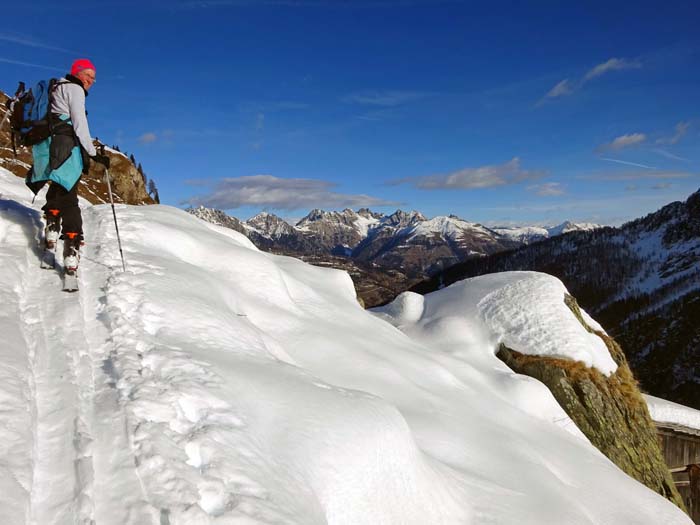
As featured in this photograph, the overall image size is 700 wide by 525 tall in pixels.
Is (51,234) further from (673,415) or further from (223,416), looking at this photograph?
(673,415)

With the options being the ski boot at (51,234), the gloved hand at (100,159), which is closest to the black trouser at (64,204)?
the ski boot at (51,234)

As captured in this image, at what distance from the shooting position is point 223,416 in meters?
5.00

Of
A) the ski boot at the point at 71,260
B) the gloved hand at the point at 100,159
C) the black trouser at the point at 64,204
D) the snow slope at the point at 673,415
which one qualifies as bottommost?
the snow slope at the point at 673,415

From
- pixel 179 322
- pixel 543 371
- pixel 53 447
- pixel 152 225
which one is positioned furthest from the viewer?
pixel 543 371

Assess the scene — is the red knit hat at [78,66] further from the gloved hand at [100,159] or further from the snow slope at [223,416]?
the snow slope at [223,416]

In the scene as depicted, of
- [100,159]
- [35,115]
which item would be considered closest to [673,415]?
[100,159]

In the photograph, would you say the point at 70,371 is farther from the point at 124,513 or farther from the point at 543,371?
the point at 543,371

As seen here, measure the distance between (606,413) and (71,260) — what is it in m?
19.1

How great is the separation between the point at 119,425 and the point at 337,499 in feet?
8.12

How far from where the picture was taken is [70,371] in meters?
5.34

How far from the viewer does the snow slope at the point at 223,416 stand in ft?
13.1

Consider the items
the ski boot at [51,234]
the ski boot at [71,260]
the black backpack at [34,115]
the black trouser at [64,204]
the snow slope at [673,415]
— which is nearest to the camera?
the ski boot at [71,260]

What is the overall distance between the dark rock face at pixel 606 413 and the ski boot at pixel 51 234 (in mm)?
16817

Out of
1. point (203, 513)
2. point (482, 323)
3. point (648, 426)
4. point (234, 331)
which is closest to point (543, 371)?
point (482, 323)
